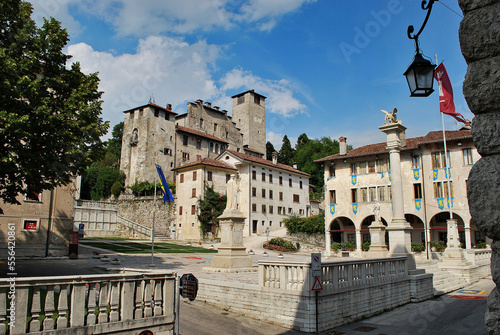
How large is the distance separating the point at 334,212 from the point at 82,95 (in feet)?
111

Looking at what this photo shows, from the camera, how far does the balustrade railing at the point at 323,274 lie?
10.1m

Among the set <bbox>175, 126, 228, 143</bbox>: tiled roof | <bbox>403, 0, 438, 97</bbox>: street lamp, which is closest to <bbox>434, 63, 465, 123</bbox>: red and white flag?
<bbox>403, 0, 438, 97</bbox>: street lamp

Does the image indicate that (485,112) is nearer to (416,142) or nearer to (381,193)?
(381,193)

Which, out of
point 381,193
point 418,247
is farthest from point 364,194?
point 418,247

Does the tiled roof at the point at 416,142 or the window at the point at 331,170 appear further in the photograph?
the window at the point at 331,170

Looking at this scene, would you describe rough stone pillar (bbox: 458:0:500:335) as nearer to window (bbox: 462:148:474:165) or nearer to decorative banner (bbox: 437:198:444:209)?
window (bbox: 462:148:474:165)

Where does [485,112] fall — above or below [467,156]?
below

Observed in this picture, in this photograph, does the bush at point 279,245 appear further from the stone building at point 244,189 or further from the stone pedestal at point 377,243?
the stone pedestal at point 377,243

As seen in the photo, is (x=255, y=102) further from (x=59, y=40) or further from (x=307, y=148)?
(x=59, y=40)

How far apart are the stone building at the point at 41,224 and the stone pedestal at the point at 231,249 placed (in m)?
11.4

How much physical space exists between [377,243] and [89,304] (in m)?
20.1

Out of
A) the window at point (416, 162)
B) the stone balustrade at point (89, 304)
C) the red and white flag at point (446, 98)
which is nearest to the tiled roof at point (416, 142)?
the window at point (416, 162)

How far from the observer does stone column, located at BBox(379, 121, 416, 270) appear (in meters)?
16.4

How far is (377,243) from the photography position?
2262cm
